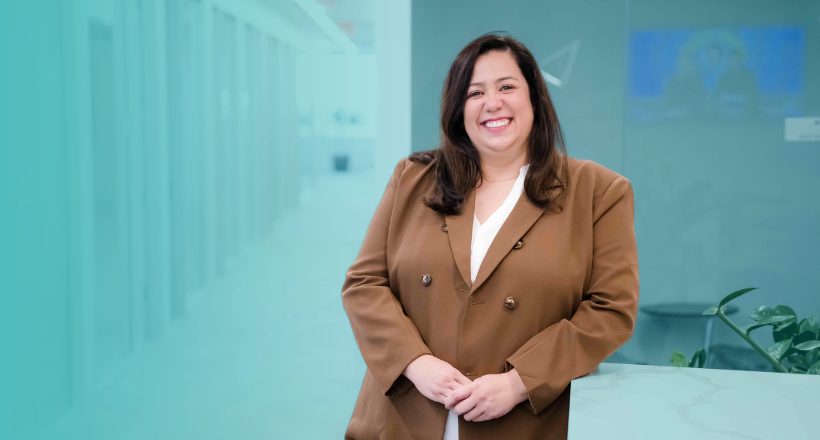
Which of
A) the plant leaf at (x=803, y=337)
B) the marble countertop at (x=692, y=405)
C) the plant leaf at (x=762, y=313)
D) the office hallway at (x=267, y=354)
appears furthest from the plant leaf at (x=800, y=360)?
the office hallway at (x=267, y=354)

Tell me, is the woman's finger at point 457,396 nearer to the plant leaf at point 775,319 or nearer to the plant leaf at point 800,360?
the plant leaf at point 775,319

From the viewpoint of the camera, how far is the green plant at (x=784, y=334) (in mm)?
2107

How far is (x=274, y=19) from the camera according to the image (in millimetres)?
3656

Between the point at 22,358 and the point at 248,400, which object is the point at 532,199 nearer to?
the point at 22,358

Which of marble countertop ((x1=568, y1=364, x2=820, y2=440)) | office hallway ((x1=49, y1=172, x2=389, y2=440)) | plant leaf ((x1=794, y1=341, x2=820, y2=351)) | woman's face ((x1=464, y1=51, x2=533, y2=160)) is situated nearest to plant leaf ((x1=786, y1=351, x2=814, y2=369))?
plant leaf ((x1=794, y1=341, x2=820, y2=351))

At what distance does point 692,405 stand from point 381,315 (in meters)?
0.71

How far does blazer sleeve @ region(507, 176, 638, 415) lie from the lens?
1.40 metres

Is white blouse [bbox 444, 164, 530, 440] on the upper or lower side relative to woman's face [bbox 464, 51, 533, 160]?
lower

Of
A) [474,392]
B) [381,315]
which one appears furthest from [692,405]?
[381,315]

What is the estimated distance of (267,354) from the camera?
368 cm

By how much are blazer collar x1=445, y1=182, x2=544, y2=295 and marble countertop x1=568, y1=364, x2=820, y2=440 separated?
0.32 meters

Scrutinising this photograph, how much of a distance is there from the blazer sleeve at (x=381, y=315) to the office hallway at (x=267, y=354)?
5.04 ft

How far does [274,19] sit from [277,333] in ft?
5.80

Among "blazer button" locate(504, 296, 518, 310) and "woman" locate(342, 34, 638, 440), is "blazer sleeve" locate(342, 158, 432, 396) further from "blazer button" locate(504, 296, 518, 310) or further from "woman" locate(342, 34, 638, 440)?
"blazer button" locate(504, 296, 518, 310)
